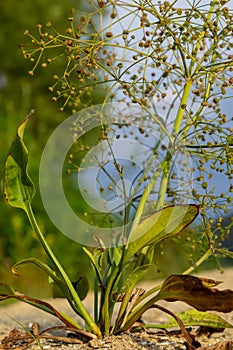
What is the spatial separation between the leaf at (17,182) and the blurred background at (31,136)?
0.60 metres

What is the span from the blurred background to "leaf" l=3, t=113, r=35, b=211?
0.60 m

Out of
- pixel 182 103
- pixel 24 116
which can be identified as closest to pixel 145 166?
pixel 182 103

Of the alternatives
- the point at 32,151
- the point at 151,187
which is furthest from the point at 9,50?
the point at 151,187

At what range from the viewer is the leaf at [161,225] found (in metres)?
1.73

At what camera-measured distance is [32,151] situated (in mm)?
6172

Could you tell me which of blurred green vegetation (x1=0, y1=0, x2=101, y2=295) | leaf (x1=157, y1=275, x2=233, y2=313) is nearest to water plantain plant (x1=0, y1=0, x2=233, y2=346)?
leaf (x1=157, y1=275, x2=233, y2=313)

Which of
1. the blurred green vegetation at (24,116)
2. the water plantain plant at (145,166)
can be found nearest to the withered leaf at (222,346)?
the water plantain plant at (145,166)

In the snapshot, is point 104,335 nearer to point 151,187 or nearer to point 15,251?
point 151,187

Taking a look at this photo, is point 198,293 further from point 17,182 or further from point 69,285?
point 17,182

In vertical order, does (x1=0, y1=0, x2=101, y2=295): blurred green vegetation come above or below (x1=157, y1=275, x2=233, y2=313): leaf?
above

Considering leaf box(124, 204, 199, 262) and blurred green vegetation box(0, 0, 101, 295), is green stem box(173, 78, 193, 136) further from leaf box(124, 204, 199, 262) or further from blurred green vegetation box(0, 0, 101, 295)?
blurred green vegetation box(0, 0, 101, 295)

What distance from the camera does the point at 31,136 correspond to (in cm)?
653

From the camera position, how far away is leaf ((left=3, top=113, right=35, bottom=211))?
6.37 feet

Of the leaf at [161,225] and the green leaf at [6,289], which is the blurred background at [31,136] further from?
the green leaf at [6,289]
